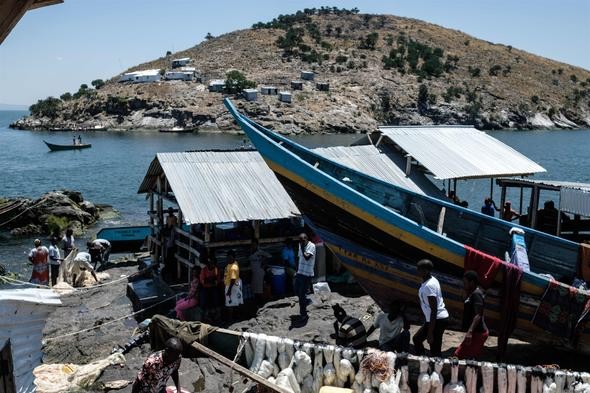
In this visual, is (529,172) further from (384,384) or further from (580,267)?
(384,384)

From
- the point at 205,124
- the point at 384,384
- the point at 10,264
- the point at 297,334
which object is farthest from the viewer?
the point at 205,124

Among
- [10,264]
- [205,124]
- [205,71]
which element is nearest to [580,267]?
[10,264]

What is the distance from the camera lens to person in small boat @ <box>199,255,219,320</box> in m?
11.5

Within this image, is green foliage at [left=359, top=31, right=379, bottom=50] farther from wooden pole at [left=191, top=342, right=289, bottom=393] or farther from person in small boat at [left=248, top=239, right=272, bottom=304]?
wooden pole at [left=191, top=342, right=289, bottom=393]

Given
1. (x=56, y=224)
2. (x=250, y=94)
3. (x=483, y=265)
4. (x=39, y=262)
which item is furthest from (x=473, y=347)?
(x=250, y=94)

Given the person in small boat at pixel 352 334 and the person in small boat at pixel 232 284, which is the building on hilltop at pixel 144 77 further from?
the person in small boat at pixel 352 334

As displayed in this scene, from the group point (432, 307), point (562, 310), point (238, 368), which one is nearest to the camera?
point (238, 368)

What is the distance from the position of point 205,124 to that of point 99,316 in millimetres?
75927

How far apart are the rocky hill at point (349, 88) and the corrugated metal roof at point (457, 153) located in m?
63.5

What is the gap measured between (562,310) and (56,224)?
24.5 m

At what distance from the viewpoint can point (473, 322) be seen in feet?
25.4

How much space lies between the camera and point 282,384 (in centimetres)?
736

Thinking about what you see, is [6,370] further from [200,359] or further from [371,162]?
[371,162]

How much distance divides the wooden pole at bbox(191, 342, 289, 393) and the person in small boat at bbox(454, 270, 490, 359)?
2639mm
